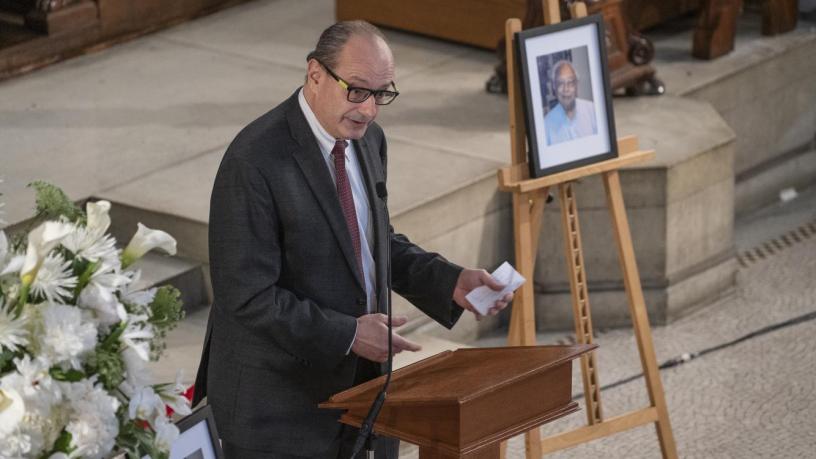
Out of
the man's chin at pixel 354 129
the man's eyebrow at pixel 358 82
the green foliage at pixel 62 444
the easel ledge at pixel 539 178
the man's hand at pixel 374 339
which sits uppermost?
the man's eyebrow at pixel 358 82

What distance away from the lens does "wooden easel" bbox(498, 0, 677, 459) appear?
440cm

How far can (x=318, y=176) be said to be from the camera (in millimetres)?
3176

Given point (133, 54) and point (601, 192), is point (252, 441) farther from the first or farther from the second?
point (133, 54)

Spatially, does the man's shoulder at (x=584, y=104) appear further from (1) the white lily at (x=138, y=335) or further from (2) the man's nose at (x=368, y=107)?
(1) the white lily at (x=138, y=335)

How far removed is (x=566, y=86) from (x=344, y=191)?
1.48 m

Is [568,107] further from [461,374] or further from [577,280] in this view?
[461,374]

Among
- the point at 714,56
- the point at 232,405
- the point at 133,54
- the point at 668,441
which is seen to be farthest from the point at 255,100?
the point at 232,405

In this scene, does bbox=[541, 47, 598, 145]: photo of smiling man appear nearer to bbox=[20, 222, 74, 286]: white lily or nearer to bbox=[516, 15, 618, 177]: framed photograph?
bbox=[516, 15, 618, 177]: framed photograph

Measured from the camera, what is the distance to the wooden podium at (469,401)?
303 cm

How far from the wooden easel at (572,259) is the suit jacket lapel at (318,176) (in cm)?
124

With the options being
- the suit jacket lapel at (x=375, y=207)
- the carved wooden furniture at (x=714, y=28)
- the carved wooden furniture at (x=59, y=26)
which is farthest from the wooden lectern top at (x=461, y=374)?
the carved wooden furniture at (x=59, y=26)

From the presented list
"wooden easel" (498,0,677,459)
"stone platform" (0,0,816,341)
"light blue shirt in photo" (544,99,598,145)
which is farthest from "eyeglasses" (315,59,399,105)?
"stone platform" (0,0,816,341)

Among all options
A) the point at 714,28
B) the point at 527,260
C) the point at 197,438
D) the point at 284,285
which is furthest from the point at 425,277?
the point at 714,28

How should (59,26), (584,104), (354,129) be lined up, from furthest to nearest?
(59,26) → (584,104) → (354,129)
